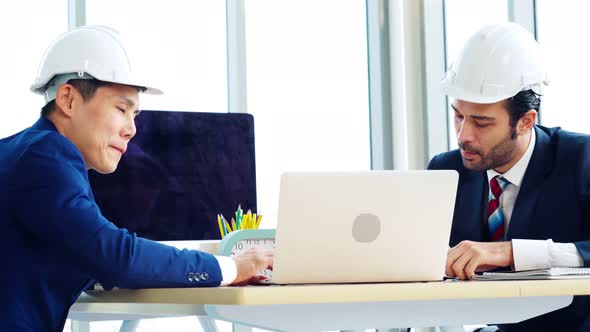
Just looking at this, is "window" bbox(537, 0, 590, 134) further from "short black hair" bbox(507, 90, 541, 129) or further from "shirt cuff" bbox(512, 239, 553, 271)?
"shirt cuff" bbox(512, 239, 553, 271)

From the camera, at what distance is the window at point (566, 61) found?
12.3 feet

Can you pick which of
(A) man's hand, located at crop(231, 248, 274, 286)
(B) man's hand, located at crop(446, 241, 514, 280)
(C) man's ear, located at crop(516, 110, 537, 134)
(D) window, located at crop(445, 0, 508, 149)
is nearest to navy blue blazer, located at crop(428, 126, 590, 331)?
(C) man's ear, located at crop(516, 110, 537, 134)

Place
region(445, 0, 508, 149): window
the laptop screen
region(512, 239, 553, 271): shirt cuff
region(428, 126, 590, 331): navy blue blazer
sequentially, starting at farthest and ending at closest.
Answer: region(445, 0, 508, 149): window
the laptop screen
region(428, 126, 590, 331): navy blue blazer
region(512, 239, 553, 271): shirt cuff

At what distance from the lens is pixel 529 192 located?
246cm

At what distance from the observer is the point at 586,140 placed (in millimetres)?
2516

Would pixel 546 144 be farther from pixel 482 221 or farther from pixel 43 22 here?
pixel 43 22

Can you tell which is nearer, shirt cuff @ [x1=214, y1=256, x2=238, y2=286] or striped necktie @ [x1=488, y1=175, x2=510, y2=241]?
shirt cuff @ [x1=214, y1=256, x2=238, y2=286]

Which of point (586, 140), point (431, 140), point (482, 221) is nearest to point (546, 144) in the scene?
point (586, 140)

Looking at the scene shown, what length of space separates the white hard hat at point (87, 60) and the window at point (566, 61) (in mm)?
2212

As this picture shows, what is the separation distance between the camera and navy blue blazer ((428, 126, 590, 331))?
7.75 ft

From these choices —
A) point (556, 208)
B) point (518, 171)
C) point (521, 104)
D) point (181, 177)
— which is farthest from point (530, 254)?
point (181, 177)

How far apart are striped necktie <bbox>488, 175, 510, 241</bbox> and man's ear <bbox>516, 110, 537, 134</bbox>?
0.16m

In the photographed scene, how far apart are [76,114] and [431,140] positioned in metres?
2.99

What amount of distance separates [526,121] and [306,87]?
2.11m
